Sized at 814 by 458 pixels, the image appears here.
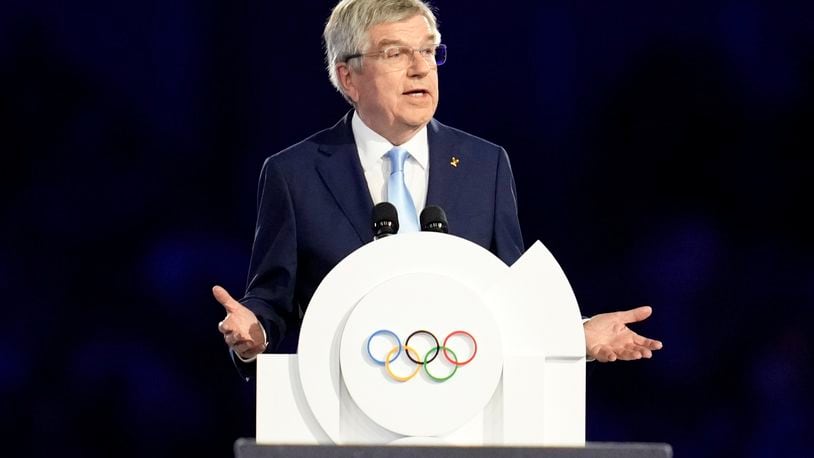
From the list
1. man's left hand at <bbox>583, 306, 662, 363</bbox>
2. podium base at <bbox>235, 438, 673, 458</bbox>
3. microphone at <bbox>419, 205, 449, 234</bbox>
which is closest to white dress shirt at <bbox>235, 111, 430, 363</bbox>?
microphone at <bbox>419, 205, 449, 234</bbox>

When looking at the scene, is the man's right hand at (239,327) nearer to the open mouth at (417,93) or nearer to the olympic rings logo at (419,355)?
the olympic rings logo at (419,355)

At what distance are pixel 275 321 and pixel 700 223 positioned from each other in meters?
1.86

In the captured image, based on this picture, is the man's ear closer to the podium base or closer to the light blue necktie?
the light blue necktie

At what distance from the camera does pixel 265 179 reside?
114 inches

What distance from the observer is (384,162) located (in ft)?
9.36

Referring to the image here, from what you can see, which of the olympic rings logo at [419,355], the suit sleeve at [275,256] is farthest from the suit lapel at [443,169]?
the olympic rings logo at [419,355]

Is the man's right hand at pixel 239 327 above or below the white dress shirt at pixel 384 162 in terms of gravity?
below

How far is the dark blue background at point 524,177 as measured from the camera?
162 inches

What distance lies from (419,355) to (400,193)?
0.68 meters

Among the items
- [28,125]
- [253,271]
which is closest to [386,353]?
[253,271]

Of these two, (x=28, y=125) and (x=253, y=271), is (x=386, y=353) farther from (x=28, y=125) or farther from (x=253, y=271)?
(x=28, y=125)

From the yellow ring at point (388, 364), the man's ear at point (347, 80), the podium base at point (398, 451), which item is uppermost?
the man's ear at point (347, 80)

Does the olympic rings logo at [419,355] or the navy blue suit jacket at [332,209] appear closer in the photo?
the olympic rings logo at [419,355]

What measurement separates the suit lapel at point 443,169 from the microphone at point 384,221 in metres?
0.40
